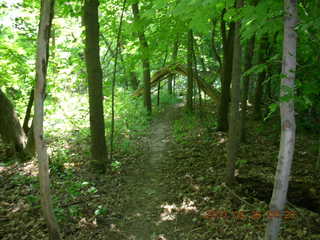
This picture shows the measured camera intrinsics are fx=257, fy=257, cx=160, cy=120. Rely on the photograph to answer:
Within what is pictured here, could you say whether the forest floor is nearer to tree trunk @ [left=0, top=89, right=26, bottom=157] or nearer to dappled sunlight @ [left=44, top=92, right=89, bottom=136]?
tree trunk @ [left=0, top=89, right=26, bottom=157]

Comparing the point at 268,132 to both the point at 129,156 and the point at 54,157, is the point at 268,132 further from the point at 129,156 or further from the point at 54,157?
the point at 54,157

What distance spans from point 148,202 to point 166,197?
45cm

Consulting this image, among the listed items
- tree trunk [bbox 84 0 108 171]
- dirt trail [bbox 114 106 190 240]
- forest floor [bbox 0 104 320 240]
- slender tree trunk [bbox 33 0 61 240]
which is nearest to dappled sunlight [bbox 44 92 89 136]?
forest floor [bbox 0 104 320 240]

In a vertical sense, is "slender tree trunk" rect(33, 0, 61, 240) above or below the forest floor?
above

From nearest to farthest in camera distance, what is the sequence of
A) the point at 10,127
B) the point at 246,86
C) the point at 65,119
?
the point at 10,127 → the point at 246,86 → the point at 65,119

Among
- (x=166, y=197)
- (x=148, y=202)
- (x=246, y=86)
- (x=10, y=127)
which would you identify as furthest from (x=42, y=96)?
(x=246, y=86)

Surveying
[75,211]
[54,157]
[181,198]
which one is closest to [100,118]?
[54,157]

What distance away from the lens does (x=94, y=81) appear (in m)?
7.05

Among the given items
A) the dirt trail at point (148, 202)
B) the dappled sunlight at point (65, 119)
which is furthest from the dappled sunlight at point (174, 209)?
the dappled sunlight at point (65, 119)

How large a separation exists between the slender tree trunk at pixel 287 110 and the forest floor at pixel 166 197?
0.33 m

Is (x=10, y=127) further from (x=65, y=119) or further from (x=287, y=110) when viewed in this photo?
(x=287, y=110)

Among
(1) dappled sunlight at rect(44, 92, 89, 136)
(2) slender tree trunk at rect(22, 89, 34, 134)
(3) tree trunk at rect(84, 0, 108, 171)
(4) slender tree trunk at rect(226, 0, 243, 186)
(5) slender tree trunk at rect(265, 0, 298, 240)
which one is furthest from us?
(1) dappled sunlight at rect(44, 92, 89, 136)

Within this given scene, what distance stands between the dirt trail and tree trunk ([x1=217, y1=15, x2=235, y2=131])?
2.46 meters

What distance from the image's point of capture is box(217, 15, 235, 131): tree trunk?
866 centimetres
